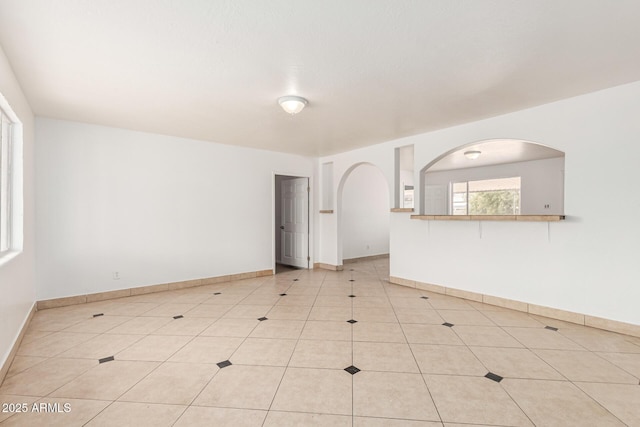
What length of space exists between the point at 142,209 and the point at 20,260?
1.68 m

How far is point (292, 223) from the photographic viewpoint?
22.6 feet

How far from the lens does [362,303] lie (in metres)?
4.04

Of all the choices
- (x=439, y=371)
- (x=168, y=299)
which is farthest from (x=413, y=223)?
(x=168, y=299)

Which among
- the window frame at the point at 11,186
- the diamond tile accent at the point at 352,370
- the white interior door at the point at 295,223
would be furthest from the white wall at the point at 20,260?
the white interior door at the point at 295,223

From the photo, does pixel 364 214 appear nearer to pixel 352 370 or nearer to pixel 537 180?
pixel 537 180

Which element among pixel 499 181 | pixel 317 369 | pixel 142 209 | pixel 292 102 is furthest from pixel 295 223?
pixel 499 181

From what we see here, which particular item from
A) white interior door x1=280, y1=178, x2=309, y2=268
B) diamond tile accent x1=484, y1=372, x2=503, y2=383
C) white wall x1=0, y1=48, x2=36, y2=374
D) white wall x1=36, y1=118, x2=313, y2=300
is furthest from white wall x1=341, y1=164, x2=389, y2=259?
white wall x1=0, y1=48, x2=36, y2=374

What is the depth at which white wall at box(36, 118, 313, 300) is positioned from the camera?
3.88 meters

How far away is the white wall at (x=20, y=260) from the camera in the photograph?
→ 7.53ft

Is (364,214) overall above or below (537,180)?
below

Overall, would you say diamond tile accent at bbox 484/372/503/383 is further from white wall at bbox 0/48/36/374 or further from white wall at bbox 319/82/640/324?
white wall at bbox 0/48/36/374

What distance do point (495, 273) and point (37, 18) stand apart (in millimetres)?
5156

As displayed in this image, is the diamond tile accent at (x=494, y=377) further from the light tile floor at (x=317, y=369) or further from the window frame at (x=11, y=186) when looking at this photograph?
the window frame at (x=11, y=186)

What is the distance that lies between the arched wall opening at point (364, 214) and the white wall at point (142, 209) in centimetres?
231
